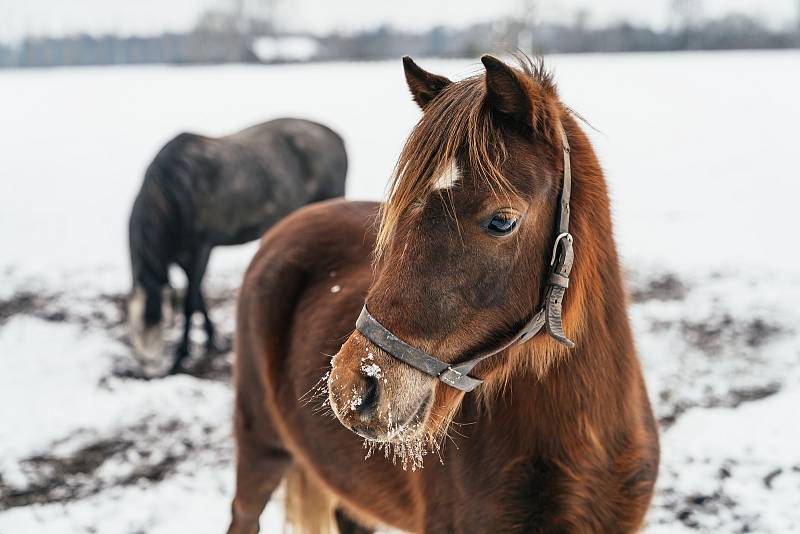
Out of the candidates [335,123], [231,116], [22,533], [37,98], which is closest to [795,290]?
[22,533]

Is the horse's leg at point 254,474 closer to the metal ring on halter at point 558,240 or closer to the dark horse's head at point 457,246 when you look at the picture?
the dark horse's head at point 457,246

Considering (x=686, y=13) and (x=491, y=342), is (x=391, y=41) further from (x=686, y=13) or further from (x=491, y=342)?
(x=491, y=342)

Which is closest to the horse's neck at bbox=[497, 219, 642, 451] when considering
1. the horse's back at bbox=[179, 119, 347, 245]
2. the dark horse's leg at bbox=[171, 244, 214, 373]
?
the dark horse's leg at bbox=[171, 244, 214, 373]

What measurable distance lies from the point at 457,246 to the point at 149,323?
469 centimetres

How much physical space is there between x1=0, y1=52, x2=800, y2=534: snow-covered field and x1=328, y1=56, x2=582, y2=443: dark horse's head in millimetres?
496

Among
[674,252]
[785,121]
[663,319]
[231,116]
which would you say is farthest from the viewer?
[231,116]

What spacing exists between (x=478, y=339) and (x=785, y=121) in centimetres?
1650

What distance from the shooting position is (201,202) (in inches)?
246

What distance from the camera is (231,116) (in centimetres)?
1920

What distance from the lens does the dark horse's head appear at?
1480 mm

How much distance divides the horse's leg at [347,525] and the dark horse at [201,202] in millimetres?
3103

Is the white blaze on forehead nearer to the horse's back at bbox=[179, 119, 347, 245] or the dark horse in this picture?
the dark horse

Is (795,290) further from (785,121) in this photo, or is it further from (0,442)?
(785,121)

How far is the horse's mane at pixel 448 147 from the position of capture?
59.4 inches
